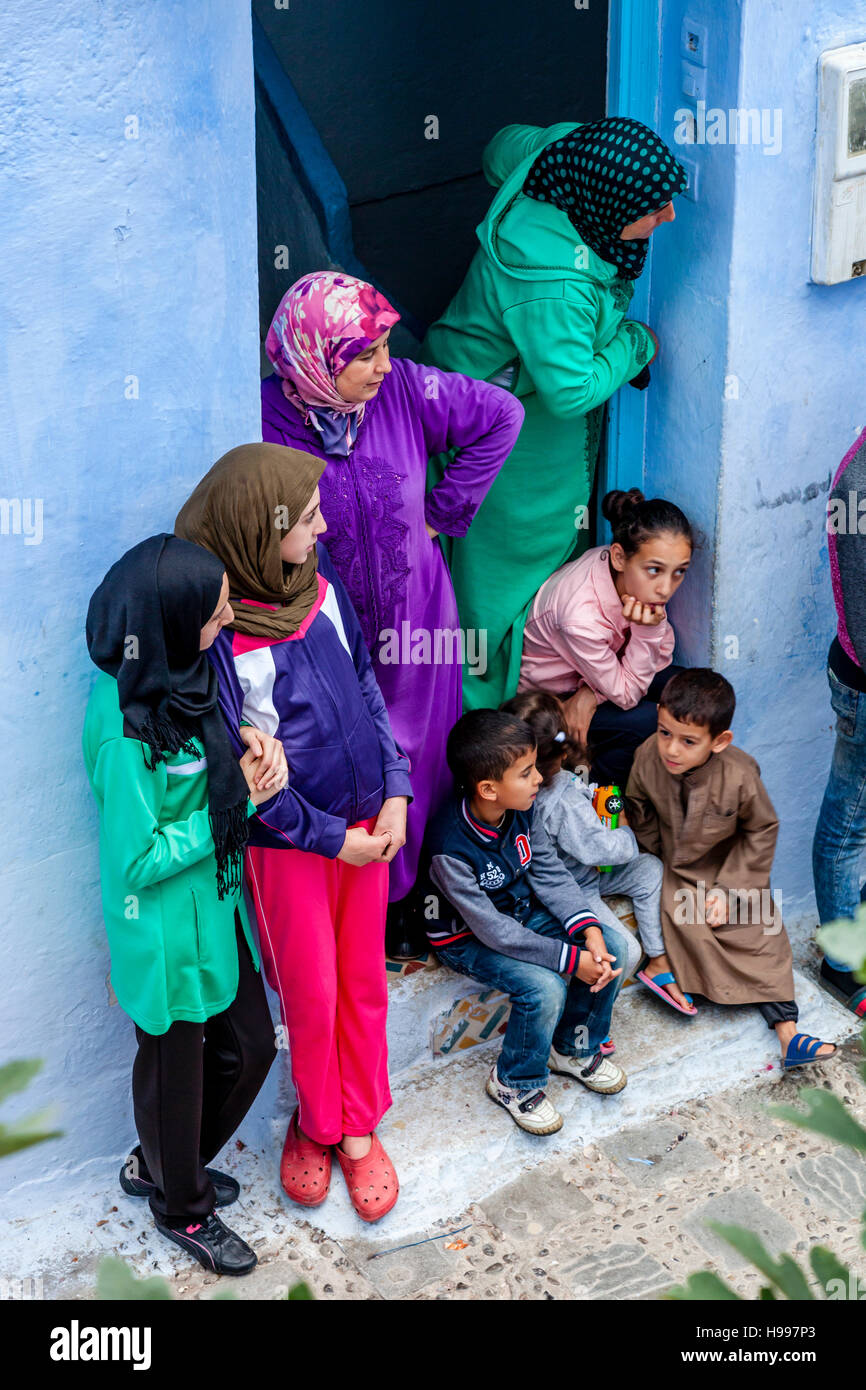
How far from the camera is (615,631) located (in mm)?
4016

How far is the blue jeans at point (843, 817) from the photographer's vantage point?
398 centimetres

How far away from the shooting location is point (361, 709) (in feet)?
10.6

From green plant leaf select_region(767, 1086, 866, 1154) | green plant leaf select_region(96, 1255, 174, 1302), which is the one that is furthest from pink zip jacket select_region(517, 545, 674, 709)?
green plant leaf select_region(96, 1255, 174, 1302)

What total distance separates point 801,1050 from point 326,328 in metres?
2.21

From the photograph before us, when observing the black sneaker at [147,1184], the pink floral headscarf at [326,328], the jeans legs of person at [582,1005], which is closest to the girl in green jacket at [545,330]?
the pink floral headscarf at [326,328]

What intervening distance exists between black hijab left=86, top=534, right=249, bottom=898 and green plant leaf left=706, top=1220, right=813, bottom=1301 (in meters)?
1.77

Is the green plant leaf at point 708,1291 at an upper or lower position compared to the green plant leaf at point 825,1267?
lower

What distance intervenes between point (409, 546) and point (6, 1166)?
167 cm

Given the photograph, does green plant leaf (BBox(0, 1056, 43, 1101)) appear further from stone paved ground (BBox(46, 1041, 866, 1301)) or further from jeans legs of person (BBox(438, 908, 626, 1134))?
jeans legs of person (BBox(438, 908, 626, 1134))

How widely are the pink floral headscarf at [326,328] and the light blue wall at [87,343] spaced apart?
134 millimetres

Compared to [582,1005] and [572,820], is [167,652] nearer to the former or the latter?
[572,820]

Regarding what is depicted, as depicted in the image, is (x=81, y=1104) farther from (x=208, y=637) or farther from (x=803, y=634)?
(x=803, y=634)

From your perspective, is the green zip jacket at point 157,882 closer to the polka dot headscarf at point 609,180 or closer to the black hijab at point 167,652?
the black hijab at point 167,652

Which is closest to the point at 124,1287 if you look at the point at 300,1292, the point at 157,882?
the point at 300,1292
